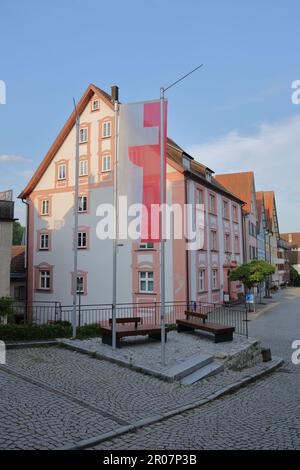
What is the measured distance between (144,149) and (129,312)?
15.1 meters

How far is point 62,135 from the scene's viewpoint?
28344 millimetres

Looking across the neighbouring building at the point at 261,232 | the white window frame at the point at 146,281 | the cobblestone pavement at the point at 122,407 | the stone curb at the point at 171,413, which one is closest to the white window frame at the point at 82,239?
the white window frame at the point at 146,281

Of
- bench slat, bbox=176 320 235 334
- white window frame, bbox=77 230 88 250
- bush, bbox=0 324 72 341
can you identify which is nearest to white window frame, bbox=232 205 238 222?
white window frame, bbox=77 230 88 250

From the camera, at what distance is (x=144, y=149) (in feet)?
36.4

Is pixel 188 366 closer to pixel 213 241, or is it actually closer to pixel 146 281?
pixel 146 281

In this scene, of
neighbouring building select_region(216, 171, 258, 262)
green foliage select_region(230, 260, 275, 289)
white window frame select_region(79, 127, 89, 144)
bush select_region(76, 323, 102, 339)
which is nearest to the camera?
bush select_region(76, 323, 102, 339)

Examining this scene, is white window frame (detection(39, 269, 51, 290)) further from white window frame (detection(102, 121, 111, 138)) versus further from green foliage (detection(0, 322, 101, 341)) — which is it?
green foliage (detection(0, 322, 101, 341))

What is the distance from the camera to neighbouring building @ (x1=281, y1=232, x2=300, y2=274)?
9462cm

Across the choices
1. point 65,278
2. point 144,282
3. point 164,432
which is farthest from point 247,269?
point 164,432

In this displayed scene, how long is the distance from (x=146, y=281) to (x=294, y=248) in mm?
81151

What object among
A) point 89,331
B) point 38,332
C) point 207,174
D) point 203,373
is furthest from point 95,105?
point 203,373

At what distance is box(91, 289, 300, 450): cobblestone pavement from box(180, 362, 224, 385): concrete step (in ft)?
3.16

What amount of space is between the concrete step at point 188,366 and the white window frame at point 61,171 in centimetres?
2054
